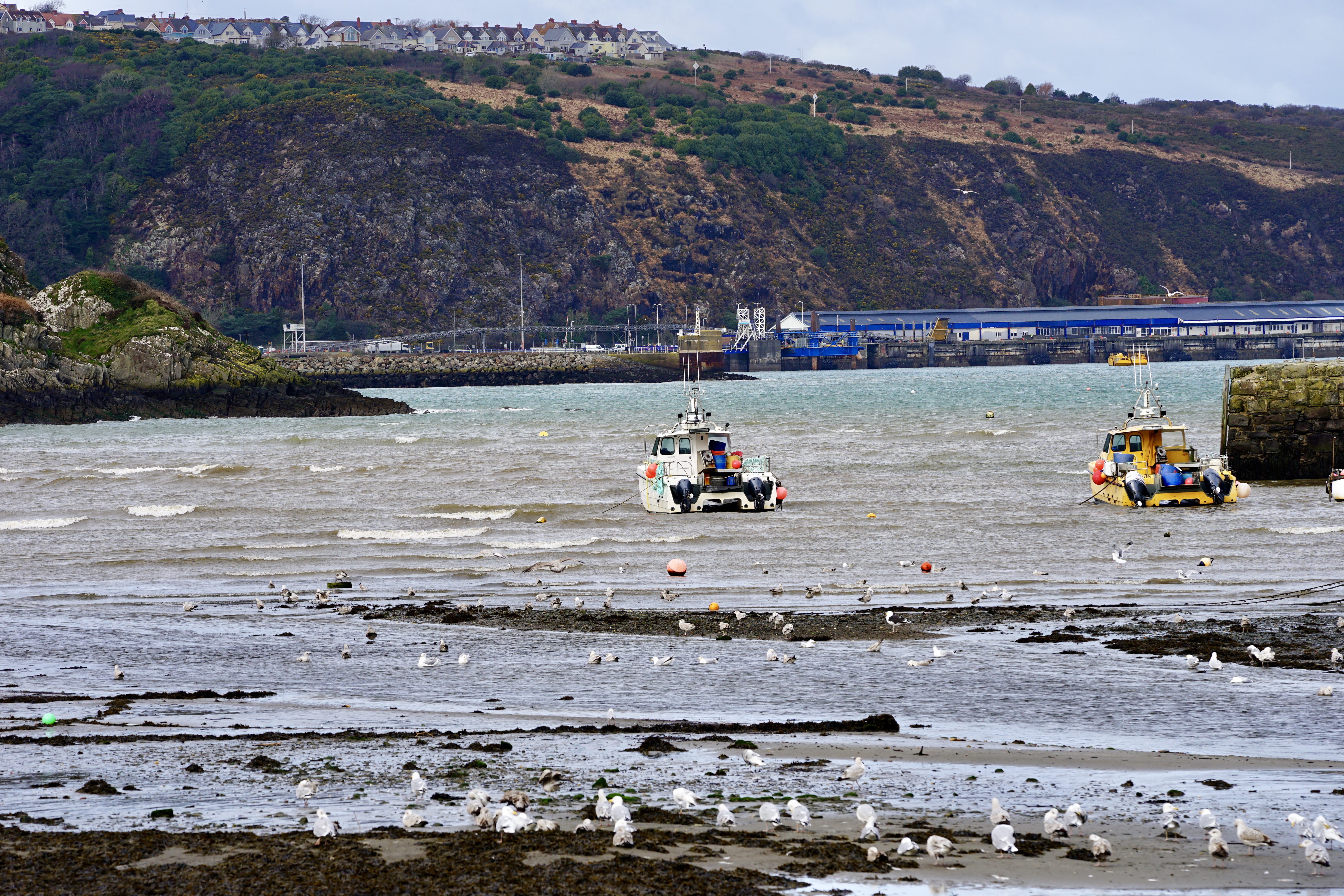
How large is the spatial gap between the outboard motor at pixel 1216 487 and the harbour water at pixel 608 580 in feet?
2.89

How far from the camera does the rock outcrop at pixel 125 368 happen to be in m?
81.0

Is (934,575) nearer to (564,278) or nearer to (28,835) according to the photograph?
(28,835)

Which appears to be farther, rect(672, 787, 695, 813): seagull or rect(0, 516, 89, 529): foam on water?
rect(0, 516, 89, 529): foam on water

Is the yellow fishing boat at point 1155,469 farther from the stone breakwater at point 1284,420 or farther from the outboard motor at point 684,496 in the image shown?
the outboard motor at point 684,496

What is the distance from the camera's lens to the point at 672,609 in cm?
1881

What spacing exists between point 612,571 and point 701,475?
34.4ft

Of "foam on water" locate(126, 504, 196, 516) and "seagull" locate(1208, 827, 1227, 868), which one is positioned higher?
"seagull" locate(1208, 827, 1227, 868)

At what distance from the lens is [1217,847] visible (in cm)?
776

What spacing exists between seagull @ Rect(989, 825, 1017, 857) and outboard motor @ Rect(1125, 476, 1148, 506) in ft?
84.9

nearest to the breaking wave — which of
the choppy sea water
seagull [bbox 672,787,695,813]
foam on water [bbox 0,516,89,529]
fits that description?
the choppy sea water

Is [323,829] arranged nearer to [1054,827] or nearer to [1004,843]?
[1004,843]

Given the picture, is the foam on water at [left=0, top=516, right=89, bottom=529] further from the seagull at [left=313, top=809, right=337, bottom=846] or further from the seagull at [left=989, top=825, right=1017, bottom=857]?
the seagull at [left=989, top=825, right=1017, bottom=857]

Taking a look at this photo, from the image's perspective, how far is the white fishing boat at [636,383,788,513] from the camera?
33281mm

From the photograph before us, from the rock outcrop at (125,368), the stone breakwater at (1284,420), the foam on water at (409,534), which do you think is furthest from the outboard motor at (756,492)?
the rock outcrop at (125,368)
